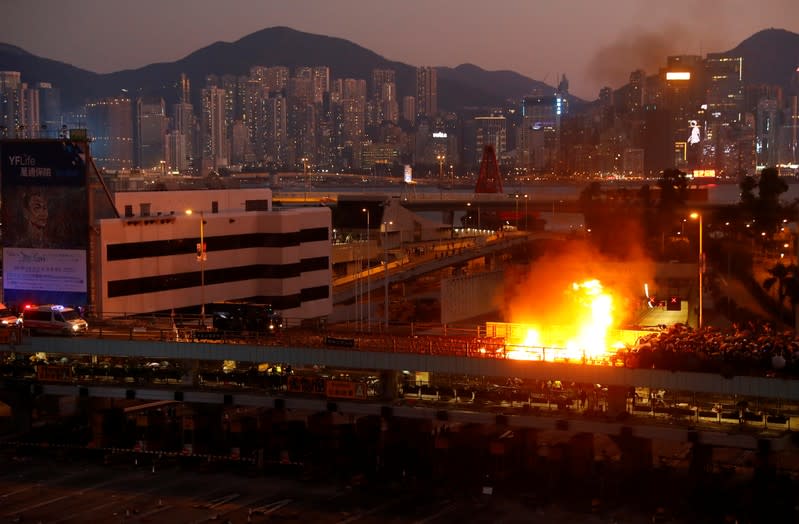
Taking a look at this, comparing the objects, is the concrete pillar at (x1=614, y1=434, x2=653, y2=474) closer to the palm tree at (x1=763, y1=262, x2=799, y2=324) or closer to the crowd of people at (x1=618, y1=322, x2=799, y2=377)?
the crowd of people at (x1=618, y1=322, x2=799, y2=377)

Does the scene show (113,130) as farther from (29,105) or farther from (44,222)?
(44,222)

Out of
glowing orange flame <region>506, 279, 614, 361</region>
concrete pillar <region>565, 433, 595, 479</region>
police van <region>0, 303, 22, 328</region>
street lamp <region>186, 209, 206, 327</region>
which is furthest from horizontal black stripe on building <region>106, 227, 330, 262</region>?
concrete pillar <region>565, 433, 595, 479</region>

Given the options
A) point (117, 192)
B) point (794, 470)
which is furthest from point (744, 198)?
point (794, 470)

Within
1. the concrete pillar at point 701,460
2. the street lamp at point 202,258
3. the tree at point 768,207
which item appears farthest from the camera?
the tree at point 768,207

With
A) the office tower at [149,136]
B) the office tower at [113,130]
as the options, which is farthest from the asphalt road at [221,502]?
the office tower at [149,136]

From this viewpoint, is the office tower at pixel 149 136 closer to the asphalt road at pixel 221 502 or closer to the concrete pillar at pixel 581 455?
the asphalt road at pixel 221 502
